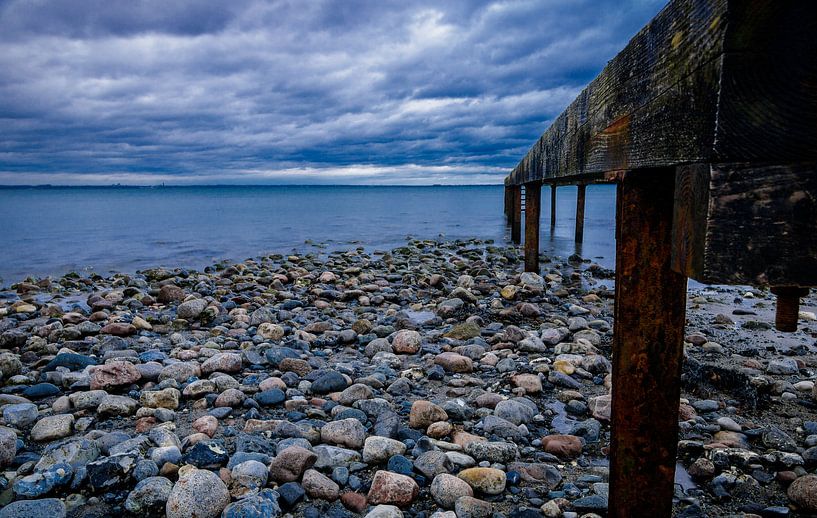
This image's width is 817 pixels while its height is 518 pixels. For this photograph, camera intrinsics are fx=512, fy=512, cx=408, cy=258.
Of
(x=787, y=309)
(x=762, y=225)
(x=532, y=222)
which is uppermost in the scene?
(x=762, y=225)

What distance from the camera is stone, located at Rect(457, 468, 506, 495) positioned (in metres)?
2.80

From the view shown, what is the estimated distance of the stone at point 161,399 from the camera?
12.7 ft

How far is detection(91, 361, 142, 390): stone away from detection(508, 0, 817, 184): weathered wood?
4250 mm

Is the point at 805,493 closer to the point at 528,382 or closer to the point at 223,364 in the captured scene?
the point at 528,382

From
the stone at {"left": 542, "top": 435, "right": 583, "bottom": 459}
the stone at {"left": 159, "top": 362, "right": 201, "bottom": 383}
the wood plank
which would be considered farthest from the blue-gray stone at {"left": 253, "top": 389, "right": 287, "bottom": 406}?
the wood plank

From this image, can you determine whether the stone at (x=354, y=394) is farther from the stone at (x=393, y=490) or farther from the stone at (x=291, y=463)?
the stone at (x=393, y=490)

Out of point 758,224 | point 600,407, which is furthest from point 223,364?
point 758,224

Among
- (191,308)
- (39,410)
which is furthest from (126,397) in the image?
(191,308)

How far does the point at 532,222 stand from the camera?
32.6 ft

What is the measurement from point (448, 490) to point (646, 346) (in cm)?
135

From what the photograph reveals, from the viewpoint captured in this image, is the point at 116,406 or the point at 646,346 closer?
the point at 646,346

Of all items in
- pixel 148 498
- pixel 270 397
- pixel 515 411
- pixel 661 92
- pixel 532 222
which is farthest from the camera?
pixel 532 222

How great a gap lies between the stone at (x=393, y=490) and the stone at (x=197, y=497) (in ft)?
2.48

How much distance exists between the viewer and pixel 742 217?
1.10m
